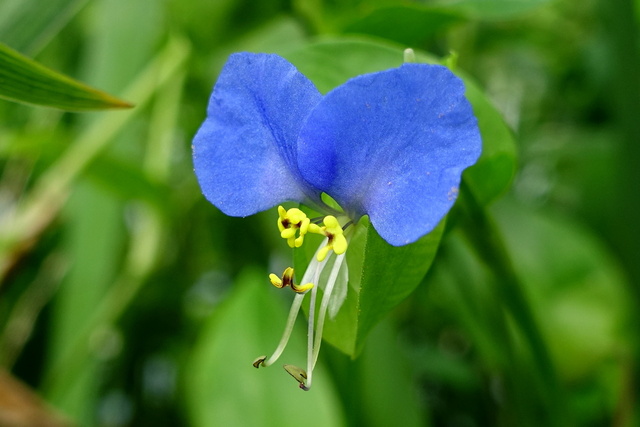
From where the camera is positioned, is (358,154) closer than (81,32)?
Yes

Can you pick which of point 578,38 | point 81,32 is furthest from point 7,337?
point 578,38

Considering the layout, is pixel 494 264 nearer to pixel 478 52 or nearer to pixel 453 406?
pixel 453 406

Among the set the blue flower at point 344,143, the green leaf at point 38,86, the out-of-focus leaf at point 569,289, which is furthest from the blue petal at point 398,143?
the out-of-focus leaf at point 569,289

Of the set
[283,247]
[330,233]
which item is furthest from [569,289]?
[330,233]

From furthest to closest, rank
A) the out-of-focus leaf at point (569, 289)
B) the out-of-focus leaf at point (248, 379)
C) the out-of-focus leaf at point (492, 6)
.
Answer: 1. the out-of-focus leaf at point (569, 289)
2. the out-of-focus leaf at point (248, 379)
3. the out-of-focus leaf at point (492, 6)

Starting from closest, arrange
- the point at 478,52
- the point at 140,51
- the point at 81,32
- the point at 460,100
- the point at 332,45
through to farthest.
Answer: the point at 460,100 < the point at 332,45 < the point at 140,51 < the point at 478,52 < the point at 81,32

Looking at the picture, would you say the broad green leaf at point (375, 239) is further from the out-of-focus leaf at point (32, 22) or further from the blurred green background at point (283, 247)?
the out-of-focus leaf at point (32, 22)

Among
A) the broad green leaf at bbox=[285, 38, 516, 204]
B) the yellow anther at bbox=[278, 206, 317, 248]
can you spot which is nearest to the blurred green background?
the broad green leaf at bbox=[285, 38, 516, 204]

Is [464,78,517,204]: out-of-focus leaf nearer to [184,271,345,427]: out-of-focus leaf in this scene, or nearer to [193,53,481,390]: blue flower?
[193,53,481,390]: blue flower
